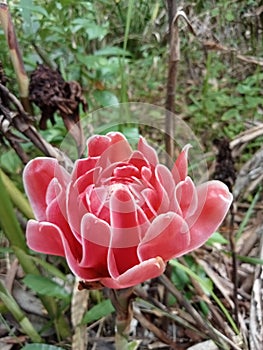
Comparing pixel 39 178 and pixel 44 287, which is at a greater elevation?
pixel 39 178

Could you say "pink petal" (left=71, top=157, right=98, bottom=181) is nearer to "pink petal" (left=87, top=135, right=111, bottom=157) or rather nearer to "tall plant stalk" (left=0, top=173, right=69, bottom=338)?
"pink petal" (left=87, top=135, right=111, bottom=157)

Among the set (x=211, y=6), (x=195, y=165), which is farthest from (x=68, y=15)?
(x=195, y=165)

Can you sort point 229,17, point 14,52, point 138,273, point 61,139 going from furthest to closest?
point 229,17 → point 61,139 → point 14,52 → point 138,273

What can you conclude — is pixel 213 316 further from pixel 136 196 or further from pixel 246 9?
pixel 246 9

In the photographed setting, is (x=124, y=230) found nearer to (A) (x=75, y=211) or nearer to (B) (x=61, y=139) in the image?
(A) (x=75, y=211)

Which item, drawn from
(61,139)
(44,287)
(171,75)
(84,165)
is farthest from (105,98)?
(84,165)

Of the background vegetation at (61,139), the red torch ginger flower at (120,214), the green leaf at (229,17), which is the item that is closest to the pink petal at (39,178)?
the red torch ginger flower at (120,214)
